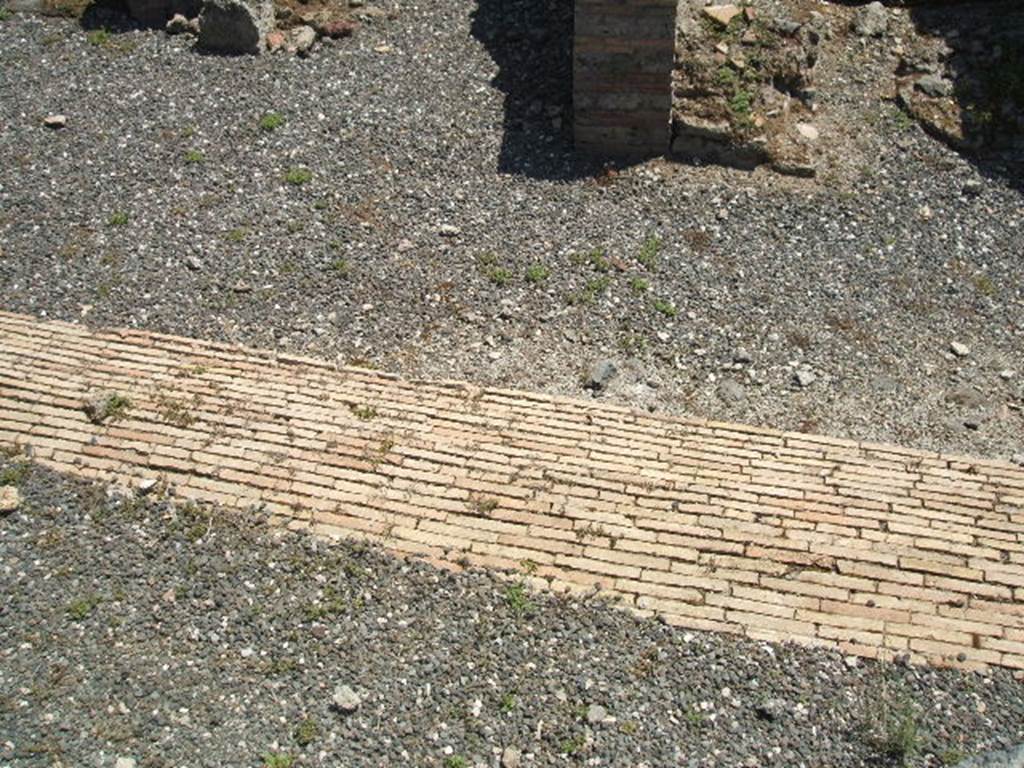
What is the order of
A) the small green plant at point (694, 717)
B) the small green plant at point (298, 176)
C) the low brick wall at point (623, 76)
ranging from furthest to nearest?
the small green plant at point (298, 176) → the low brick wall at point (623, 76) → the small green plant at point (694, 717)

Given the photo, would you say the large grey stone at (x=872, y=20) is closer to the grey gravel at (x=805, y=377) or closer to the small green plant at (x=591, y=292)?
the small green plant at (x=591, y=292)

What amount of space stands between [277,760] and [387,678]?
83 cm

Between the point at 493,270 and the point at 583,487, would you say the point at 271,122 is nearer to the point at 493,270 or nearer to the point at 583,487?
the point at 493,270

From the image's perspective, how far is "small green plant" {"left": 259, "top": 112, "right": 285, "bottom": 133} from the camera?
464 inches

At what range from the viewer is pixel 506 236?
422 inches

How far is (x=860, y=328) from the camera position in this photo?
10.0 metres

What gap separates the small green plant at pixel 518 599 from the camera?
299 inches

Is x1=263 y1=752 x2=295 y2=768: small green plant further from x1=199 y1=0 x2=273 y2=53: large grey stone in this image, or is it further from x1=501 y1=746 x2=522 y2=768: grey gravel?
x1=199 y1=0 x2=273 y2=53: large grey stone

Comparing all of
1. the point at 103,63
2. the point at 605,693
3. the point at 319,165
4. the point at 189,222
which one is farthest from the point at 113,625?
the point at 103,63

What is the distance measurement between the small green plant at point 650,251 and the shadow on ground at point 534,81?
112 centimetres

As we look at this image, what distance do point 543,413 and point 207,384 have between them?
8.89 ft

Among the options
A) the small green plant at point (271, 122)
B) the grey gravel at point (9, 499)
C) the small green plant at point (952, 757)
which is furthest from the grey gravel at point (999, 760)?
the small green plant at point (271, 122)

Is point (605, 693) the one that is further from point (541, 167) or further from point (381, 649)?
point (541, 167)

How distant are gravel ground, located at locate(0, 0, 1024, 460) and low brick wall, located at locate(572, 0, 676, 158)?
15.1 inches
